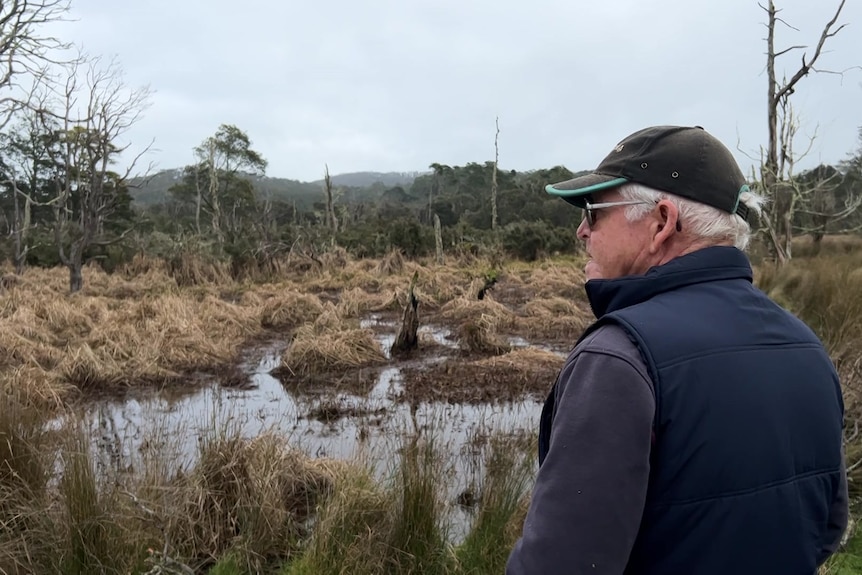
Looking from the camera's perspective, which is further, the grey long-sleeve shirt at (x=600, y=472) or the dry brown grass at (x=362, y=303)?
the dry brown grass at (x=362, y=303)

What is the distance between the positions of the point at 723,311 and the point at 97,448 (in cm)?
497

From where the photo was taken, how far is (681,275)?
112 cm

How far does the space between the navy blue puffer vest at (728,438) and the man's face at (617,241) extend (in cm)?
16


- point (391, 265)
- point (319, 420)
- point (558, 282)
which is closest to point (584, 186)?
point (319, 420)

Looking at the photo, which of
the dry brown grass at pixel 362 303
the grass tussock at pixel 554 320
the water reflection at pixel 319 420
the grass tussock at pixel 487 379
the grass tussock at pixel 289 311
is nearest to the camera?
the water reflection at pixel 319 420

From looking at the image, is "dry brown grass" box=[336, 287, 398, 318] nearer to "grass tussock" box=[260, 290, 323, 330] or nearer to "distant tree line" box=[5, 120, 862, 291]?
"grass tussock" box=[260, 290, 323, 330]

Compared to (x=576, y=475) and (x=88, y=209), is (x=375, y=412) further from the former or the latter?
(x=88, y=209)

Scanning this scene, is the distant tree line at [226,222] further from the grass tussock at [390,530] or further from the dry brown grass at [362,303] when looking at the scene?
the grass tussock at [390,530]

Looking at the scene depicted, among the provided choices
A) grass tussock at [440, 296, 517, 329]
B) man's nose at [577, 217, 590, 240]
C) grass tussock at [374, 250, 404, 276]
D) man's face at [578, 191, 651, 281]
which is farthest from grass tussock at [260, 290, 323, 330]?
man's face at [578, 191, 651, 281]

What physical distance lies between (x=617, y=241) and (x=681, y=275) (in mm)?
171

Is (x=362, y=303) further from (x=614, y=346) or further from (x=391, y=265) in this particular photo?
(x=614, y=346)

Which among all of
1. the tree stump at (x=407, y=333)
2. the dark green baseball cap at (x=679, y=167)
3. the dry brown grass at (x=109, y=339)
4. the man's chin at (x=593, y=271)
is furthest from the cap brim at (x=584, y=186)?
the tree stump at (x=407, y=333)

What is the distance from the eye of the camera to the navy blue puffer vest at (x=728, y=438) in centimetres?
99

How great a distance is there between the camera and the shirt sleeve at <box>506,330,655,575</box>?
3.19 ft
